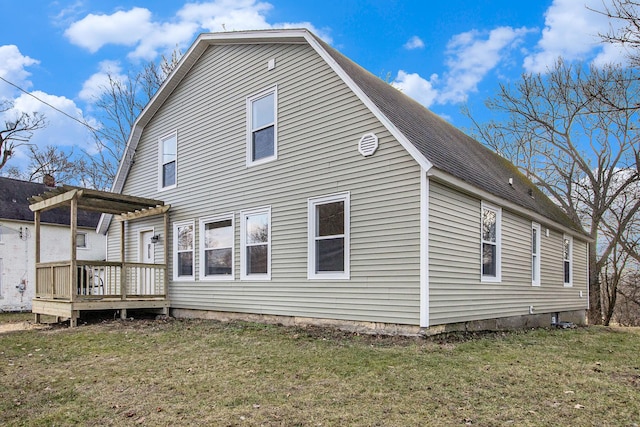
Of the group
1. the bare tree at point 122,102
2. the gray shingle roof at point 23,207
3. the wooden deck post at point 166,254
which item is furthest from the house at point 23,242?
the wooden deck post at point 166,254

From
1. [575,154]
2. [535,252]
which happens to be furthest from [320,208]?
[575,154]

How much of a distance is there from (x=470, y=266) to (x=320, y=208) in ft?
9.74

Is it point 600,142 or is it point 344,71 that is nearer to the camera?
point 344,71

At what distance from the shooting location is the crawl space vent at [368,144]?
8047mm

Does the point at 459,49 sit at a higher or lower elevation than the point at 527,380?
higher

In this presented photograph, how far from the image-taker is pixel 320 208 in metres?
8.91

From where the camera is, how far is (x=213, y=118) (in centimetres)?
1145

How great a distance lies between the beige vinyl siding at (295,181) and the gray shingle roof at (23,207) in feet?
29.4

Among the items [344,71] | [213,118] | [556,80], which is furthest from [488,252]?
[556,80]

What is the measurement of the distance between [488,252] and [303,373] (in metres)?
5.48

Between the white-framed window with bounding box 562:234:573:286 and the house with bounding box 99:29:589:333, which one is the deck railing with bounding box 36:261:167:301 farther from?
the white-framed window with bounding box 562:234:573:286

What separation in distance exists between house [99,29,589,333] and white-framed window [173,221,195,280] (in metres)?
0.05

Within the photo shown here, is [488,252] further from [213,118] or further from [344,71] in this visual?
[213,118]

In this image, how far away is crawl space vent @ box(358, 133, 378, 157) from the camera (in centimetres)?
805
